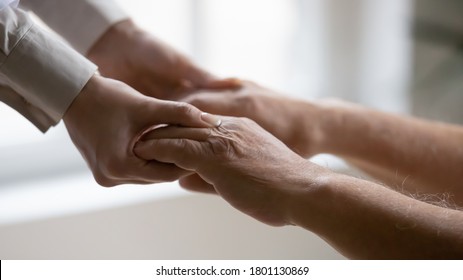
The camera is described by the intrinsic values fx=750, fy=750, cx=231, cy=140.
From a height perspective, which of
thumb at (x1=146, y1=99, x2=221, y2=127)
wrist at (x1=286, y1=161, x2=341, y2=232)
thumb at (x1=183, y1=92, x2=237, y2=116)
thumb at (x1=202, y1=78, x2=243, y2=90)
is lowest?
wrist at (x1=286, y1=161, x2=341, y2=232)

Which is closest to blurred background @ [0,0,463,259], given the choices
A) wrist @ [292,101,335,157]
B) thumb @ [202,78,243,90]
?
wrist @ [292,101,335,157]

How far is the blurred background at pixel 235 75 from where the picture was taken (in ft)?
5.27

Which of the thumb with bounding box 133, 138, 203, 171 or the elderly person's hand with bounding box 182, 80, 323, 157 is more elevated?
the elderly person's hand with bounding box 182, 80, 323, 157

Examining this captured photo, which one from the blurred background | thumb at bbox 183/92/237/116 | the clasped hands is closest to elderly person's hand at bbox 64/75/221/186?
the clasped hands

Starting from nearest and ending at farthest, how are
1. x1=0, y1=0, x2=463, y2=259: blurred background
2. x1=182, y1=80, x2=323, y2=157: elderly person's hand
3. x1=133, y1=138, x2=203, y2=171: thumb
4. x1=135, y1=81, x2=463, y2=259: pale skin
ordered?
x1=135, y1=81, x2=463, y2=259: pale skin, x1=133, y1=138, x2=203, y2=171: thumb, x1=182, y1=80, x2=323, y2=157: elderly person's hand, x1=0, y1=0, x2=463, y2=259: blurred background

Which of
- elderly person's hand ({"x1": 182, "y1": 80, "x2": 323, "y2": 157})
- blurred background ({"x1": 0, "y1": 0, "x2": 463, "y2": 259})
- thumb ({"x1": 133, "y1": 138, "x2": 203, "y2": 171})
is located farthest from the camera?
blurred background ({"x1": 0, "y1": 0, "x2": 463, "y2": 259})

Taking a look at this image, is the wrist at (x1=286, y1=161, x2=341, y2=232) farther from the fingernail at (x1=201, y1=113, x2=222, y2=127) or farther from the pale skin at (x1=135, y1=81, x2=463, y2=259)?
the fingernail at (x1=201, y1=113, x2=222, y2=127)

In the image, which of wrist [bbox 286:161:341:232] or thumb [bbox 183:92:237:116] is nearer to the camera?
wrist [bbox 286:161:341:232]

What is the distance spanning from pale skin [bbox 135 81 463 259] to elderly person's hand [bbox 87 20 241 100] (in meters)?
0.06

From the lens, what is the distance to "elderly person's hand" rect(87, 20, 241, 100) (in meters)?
1.18

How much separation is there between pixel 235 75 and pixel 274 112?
0.78 m

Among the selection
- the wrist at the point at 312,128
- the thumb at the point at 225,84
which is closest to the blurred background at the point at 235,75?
the wrist at the point at 312,128

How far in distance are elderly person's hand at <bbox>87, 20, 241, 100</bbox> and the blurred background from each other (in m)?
0.26

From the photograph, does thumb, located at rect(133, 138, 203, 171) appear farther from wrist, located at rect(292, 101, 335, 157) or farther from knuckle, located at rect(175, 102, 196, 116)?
wrist, located at rect(292, 101, 335, 157)
